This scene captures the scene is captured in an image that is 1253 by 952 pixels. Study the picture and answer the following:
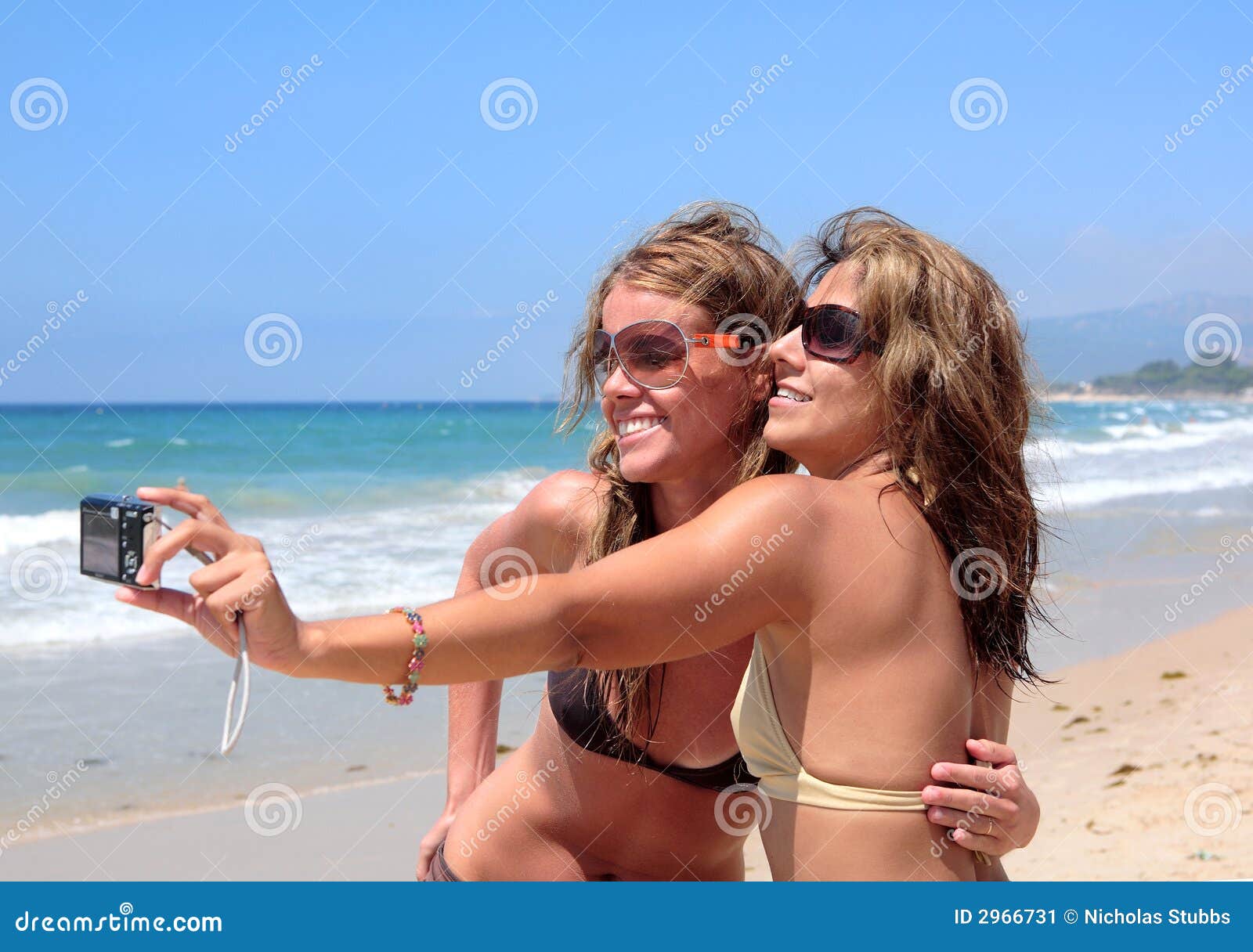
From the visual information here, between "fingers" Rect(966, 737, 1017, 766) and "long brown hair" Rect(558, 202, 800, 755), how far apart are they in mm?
791

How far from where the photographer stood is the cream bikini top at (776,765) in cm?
218

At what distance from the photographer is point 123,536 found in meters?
1.76

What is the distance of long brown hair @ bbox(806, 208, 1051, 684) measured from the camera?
7.40ft

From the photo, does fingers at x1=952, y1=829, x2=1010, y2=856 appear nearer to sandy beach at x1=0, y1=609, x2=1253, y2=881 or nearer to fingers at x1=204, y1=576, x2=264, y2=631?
fingers at x1=204, y1=576, x2=264, y2=631

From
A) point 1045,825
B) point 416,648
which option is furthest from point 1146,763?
point 416,648

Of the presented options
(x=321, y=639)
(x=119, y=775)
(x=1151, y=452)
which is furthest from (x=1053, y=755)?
(x=1151, y=452)

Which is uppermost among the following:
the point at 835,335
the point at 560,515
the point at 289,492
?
the point at 835,335

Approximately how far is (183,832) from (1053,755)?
5.18m

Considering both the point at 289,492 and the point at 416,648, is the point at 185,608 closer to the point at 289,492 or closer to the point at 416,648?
the point at 416,648

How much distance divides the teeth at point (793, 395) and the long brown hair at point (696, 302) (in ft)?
0.95

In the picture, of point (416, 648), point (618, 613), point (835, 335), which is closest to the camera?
point (416, 648)

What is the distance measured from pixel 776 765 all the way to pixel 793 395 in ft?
2.62

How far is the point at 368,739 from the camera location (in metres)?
6.94

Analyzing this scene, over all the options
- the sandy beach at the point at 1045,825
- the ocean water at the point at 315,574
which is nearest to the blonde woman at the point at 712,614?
the ocean water at the point at 315,574
